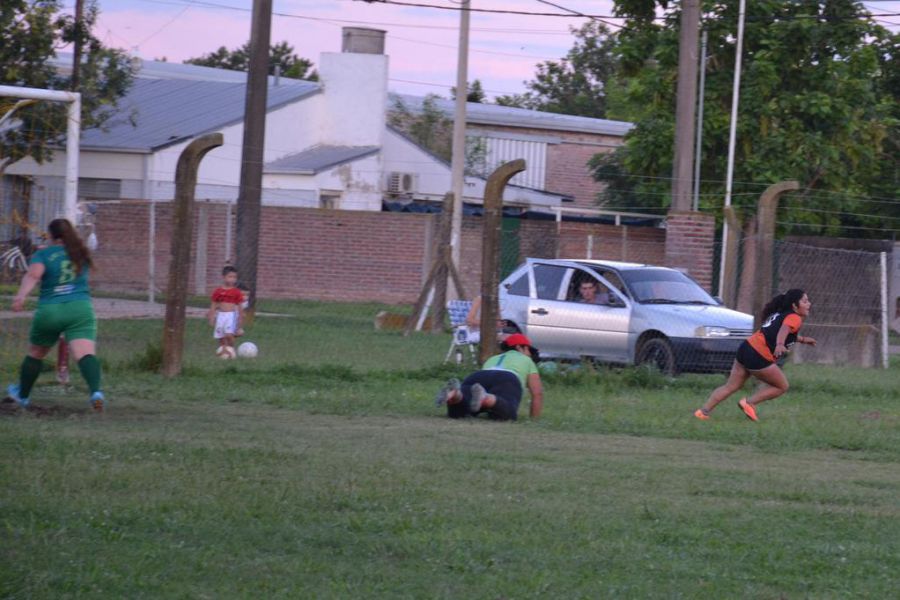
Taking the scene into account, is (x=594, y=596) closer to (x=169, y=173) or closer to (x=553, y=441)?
(x=553, y=441)

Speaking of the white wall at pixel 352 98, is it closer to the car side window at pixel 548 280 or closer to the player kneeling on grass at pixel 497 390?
the car side window at pixel 548 280

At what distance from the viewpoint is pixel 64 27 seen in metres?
25.1

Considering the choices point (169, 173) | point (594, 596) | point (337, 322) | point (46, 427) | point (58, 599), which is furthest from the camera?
point (169, 173)

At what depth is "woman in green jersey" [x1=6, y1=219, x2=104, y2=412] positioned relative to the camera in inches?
403

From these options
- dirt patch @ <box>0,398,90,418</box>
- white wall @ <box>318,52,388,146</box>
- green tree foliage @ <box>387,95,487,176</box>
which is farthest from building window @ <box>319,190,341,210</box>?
dirt patch @ <box>0,398,90,418</box>

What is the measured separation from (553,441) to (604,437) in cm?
Result: 69

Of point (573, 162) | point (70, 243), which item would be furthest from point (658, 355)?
point (573, 162)

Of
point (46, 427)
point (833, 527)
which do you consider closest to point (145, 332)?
point (46, 427)

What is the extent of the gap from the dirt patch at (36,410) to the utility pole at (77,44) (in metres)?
16.2

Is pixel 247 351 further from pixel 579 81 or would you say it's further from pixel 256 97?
pixel 579 81

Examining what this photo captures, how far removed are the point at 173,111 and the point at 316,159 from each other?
16.2ft

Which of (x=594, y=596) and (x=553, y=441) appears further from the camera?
(x=553, y=441)

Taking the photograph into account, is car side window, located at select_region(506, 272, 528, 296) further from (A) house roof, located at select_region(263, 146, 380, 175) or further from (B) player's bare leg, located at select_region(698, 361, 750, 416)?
(A) house roof, located at select_region(263, 146, 380, 175)

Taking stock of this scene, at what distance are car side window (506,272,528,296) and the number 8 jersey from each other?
801 centimetres
